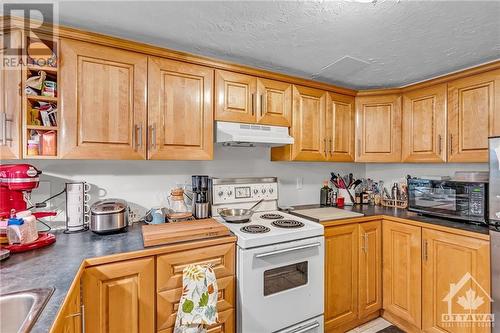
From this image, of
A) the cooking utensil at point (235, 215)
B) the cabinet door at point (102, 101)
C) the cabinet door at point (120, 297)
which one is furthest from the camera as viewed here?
the cooking utensil at point (235, 215)

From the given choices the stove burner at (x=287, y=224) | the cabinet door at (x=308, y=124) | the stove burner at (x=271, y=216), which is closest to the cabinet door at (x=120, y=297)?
the stove burner at (x=287, y=224)

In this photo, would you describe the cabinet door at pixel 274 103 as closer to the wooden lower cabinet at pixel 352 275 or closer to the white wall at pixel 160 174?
the white wall at pixel 160 174

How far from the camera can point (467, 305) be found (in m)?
1.72

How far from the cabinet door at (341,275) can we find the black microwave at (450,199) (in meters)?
0.63

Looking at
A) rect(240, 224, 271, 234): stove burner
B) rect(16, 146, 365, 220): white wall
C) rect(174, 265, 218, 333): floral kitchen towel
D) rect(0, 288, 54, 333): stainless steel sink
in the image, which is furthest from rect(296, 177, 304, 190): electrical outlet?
rect(0, 288, 54, 333): stainless steel sink

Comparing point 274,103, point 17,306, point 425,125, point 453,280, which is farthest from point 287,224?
point 425,125

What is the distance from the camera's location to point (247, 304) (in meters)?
1.57

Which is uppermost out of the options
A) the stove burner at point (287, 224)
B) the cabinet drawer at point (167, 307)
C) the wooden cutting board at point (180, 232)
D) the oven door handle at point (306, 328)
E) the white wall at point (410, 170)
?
the white wall at point (410, 170)

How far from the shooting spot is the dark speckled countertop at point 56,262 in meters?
0.89

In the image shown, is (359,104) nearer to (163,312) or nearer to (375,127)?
(375,127)

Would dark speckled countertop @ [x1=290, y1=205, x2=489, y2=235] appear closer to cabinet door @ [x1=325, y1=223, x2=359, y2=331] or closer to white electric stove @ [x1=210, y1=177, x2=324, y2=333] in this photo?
cabinet door @ [x1=325, y1=223, x2=359, y2=331]

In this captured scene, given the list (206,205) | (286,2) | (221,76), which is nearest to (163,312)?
(206,205)

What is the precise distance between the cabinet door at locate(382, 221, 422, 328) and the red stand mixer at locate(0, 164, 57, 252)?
2.51 m

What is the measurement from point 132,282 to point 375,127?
2.47m
